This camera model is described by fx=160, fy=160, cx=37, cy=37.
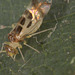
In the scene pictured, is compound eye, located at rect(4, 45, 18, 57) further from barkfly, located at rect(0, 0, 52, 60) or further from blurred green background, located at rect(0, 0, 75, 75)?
blurred green background, located at rect(0, 0, 75, 75)

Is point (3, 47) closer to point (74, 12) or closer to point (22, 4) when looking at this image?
point (22, 4)

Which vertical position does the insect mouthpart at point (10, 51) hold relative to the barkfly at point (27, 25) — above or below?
below

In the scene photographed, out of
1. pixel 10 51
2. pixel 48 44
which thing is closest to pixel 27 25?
pixel 48 44

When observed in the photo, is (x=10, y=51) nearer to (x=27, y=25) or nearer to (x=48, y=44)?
(x=27, y=25)

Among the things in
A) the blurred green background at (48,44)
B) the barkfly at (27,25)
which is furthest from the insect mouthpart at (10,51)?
the blurred green background at (48,44)

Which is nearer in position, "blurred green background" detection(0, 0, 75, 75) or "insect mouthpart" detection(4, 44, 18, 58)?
"blurred green background" detection(0, 0, 75, 75)

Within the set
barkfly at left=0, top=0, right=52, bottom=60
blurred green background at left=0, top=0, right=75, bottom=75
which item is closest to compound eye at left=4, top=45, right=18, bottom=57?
barkfly at left=0, top=0, right=52, bottom=60

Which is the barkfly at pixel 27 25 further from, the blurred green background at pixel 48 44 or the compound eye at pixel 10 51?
the blurred green background at pixel 48 44
